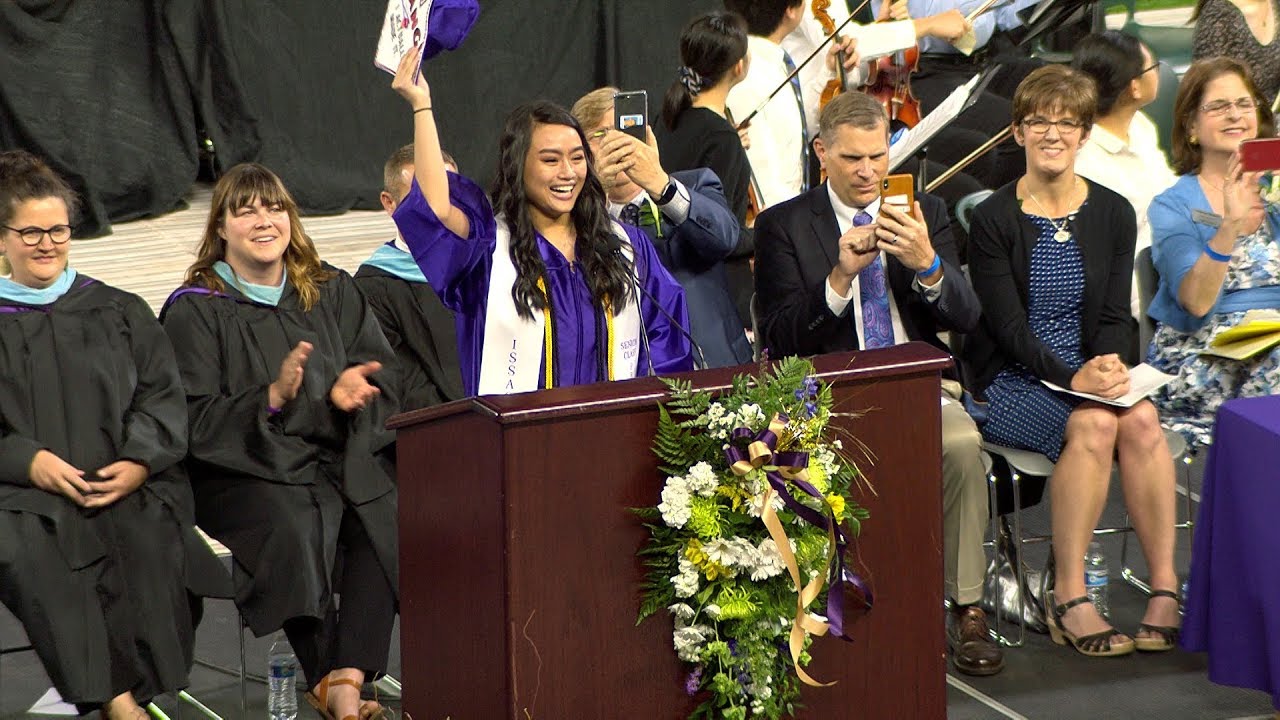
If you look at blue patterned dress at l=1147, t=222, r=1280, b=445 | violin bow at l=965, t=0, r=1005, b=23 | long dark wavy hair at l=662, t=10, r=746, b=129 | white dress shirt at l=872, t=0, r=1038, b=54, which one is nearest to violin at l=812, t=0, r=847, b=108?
white dress shirt at l=872, t=0, r=1038, b=54

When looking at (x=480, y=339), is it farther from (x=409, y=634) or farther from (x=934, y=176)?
(x=934, y=176)

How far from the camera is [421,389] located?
4941 mm

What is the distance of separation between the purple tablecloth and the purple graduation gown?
4.56ft

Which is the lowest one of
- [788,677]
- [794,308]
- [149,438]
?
[788,677]

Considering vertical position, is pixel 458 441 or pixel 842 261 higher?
pixel 842 261

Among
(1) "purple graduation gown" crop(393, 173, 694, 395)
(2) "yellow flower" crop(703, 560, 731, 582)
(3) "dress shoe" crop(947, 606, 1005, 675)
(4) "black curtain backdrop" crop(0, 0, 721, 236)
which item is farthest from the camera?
A: (4) "black curtain backdrop" crop(0, 0, 721, 236)

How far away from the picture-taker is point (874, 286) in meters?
4.80

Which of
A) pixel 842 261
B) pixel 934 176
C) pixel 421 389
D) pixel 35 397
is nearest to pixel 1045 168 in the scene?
pixel 842 261

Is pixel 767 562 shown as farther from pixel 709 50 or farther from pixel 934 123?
pixel 709 50

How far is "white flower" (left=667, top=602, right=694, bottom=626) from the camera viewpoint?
293 centimetres

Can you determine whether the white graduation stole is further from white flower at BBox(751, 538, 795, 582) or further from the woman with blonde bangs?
white flower at BBox(751, 538, 795, 582)

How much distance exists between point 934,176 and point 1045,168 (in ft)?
4.32

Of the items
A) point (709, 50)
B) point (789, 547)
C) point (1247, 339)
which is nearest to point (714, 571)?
point (789, 547)

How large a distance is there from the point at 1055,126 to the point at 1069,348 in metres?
0.67
